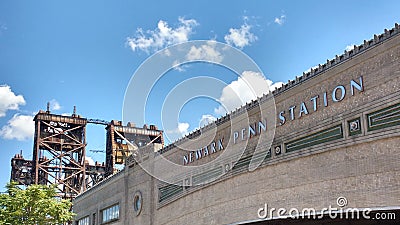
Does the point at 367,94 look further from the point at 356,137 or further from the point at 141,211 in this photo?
the point at 141,211

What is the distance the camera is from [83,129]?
6334 cm

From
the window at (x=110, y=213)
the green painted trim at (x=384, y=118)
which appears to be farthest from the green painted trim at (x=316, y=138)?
the window at (x=110, y=213)

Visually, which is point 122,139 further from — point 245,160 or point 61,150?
point 245,160

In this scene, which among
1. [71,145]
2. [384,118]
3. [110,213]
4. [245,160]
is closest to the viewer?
[384,118]

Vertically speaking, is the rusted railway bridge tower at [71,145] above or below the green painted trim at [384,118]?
above

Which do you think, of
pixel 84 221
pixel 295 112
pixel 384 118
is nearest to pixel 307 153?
pixel 295 112

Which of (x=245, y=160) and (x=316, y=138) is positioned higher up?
(x=245, y=160)

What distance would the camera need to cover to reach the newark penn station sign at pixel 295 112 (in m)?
19.3

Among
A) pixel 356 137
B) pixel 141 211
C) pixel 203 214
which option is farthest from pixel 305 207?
pixel 141 211

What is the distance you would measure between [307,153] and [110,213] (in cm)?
2437

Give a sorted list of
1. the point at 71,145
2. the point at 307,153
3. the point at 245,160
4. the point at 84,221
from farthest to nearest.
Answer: the point at 71,145
the point at 84,221
the point at 245,160
the point at 307,153

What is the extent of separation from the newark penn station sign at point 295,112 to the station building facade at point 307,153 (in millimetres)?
42

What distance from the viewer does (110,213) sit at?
41.1 metres

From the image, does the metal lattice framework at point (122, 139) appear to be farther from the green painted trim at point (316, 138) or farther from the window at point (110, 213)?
the green painted trim at point (316, 138)
